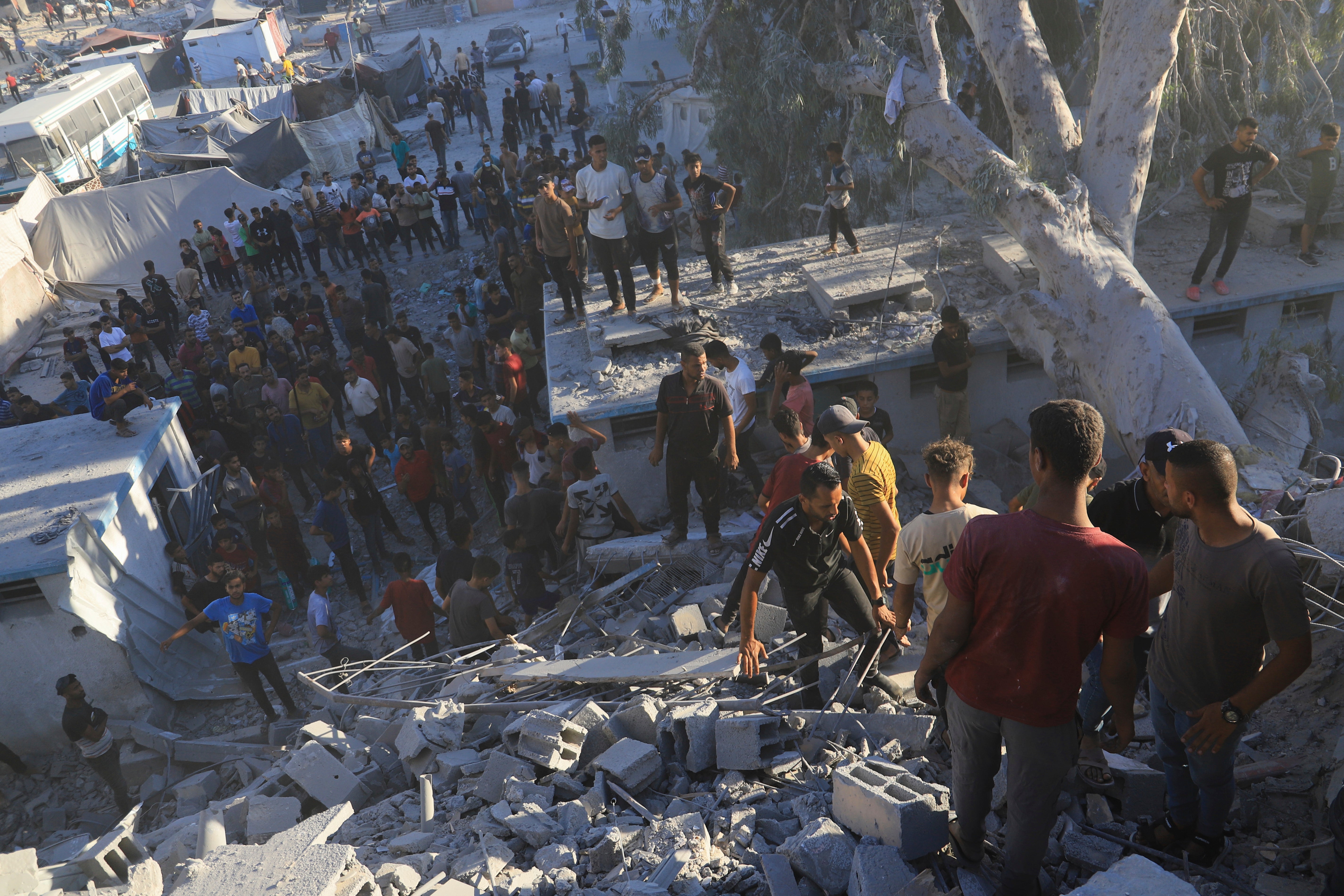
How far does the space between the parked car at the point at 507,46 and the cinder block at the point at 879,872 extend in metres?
31.4

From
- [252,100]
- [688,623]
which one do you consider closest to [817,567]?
[688,623]

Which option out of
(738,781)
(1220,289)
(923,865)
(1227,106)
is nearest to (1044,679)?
(923,865)

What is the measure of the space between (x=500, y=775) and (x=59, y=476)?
6171 millimetres

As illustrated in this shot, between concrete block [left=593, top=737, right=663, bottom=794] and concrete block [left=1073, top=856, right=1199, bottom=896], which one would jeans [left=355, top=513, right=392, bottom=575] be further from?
concrete block [left=1073, top=856, right=1199, bottom=896]

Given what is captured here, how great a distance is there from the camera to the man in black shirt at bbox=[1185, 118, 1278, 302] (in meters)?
7.62

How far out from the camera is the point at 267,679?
24.6 ft

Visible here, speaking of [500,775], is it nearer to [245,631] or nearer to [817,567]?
[817,567]

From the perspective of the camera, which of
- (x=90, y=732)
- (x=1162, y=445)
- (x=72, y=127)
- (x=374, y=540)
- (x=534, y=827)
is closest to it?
(x=1162, y=445)

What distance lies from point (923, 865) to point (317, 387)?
8.11m

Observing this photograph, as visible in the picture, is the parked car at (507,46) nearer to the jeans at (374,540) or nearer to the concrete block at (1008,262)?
the concrete block at (1008,262)

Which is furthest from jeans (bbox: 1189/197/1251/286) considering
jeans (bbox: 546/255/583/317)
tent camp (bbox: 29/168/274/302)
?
tent camp (bbox: 29/168/274/302)

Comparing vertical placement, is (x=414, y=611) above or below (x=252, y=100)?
below

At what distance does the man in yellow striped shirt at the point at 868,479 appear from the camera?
4543 mm

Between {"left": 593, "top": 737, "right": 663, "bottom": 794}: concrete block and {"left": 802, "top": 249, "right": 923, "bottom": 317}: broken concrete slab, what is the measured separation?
5567 millimetres
